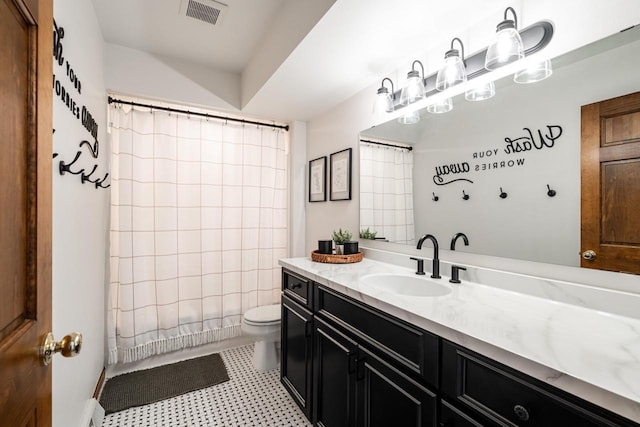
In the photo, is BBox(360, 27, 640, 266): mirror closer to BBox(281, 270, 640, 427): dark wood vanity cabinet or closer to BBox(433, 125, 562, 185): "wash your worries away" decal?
BBox(433, 125, 562, 185): "wash your worries away" decal

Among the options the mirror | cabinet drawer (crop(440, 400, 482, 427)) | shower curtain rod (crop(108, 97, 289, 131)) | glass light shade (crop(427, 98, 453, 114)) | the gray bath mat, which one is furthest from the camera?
shower curtain rod (crop(108, 97, 289, 131))

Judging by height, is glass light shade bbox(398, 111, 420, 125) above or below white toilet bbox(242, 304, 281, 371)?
above

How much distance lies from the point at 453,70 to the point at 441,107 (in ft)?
0.73

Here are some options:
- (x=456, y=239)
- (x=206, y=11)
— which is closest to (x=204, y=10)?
(x=206, y=11)

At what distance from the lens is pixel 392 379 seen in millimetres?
1146

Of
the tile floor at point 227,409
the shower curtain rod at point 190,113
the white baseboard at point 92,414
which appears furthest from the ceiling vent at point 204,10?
the tile floor at point 227,409

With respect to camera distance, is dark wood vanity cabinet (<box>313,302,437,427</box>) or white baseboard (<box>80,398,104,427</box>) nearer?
dark wood vanity cabinet (<box>313,302,437,427</box>)

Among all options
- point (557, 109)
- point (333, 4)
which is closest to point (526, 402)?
point (557, 109)

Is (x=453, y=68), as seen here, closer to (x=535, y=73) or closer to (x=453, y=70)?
(x=453, y=70)

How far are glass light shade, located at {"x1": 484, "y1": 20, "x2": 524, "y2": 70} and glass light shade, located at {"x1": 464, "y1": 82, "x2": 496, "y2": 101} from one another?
0.44ft

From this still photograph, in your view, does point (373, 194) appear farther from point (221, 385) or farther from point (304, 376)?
point (221, 385)

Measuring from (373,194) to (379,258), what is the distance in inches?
17.4

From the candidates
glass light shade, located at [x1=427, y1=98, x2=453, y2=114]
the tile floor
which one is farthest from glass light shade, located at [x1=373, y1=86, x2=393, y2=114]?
the tile floor

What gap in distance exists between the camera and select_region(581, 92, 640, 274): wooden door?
1010mm
